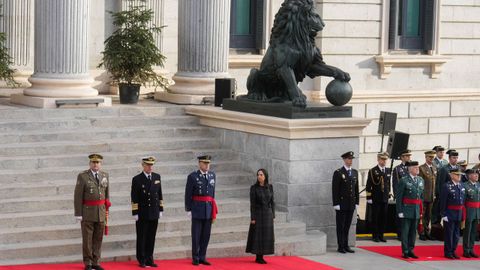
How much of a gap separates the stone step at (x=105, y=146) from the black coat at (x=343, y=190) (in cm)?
352

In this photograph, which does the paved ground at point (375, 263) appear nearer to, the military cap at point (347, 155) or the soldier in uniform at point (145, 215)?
the military cap at point (347, 155)

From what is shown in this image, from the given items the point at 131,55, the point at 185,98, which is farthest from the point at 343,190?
the point at 131,55

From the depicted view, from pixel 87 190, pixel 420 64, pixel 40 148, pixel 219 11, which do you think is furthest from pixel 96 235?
pixel 420 64

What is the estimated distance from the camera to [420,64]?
36.0 m

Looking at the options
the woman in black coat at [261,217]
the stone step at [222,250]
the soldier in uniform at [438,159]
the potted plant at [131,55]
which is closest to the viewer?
the stone step at [222,250]

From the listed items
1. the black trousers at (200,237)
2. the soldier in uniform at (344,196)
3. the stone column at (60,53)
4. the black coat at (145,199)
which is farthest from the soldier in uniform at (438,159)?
the black coat at (145,199)

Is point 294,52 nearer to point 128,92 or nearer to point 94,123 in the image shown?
point 94,123

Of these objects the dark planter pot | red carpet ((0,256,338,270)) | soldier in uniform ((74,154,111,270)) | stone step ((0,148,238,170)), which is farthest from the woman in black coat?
the dark planter pot

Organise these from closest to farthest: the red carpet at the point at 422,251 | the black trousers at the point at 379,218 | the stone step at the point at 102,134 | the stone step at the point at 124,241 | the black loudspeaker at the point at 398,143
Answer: the stone step at the point at 124,241, the red carpet at the point at 422,251, the stone step at the point at 102,134, the black trousers at the point at 379,218, the black loudspeaker at the point at 398,143

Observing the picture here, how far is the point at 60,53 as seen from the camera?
91.0 feet

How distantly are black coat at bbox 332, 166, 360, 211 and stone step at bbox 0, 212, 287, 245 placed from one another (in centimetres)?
103

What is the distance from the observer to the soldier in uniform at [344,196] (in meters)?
25.1

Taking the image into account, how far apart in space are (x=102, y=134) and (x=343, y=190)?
5007 millimetres

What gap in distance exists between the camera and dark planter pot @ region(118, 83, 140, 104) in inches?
1172
